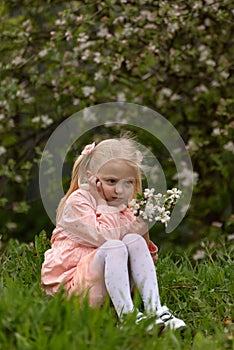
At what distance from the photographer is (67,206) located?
3182 millimetres

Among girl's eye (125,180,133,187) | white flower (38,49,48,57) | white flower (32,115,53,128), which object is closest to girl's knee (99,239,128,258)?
girl's eye (125,180,133,187)

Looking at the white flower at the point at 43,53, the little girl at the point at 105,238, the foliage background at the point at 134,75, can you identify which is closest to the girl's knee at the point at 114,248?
the little girl at the point at 105,238

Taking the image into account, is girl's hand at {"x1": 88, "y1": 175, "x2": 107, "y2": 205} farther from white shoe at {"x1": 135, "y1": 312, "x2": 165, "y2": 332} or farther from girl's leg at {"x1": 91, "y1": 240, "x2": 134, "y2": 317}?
white shoe at {"x1": 135, "y1": 312, "x2": 165, "y2": 332}

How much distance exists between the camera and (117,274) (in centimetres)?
300

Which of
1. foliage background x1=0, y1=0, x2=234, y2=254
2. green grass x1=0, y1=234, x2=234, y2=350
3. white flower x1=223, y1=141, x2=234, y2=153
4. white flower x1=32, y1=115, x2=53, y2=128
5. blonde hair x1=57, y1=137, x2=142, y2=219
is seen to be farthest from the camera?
white flower x1=32, y1=115, x2=53, y2=128

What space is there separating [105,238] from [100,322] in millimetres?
524

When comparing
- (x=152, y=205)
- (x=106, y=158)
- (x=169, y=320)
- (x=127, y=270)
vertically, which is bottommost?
(x=169, y=320)

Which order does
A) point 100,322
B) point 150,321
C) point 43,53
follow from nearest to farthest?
point 100,322, point 150,321, point 43,53

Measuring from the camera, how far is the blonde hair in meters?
3.17

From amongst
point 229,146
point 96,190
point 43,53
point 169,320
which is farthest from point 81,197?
point 229,146

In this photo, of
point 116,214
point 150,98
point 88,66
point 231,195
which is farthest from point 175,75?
point 116,214

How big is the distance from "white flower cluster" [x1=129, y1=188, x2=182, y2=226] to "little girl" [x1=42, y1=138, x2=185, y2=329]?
5 centimetres

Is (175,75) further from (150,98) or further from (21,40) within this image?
(21,40)

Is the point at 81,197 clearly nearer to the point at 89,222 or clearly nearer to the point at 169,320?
the point at 89,222
